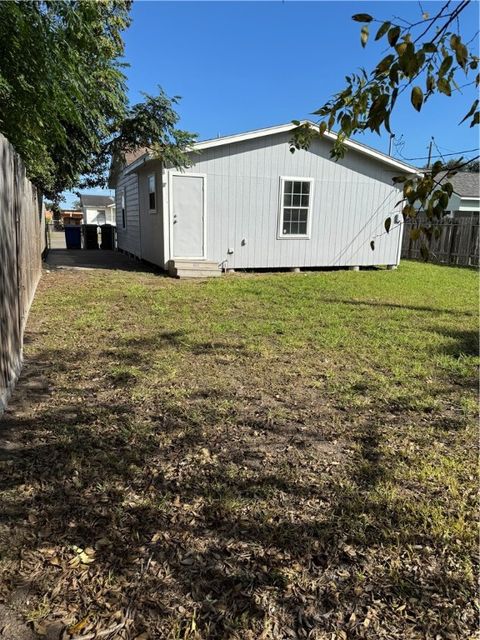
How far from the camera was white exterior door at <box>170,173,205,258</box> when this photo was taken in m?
10.4

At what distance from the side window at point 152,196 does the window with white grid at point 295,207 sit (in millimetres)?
3225

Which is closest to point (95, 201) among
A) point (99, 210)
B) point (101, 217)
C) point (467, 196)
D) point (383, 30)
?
point (99, 210)

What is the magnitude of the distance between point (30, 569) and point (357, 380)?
9.57 ft

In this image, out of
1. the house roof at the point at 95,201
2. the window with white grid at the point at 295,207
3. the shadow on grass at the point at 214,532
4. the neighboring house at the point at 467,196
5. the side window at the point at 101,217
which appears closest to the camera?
the shadow on grass at the point at 214,532

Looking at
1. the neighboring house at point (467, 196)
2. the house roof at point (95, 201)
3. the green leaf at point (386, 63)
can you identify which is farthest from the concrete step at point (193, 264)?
the house roof at point (95, 201)

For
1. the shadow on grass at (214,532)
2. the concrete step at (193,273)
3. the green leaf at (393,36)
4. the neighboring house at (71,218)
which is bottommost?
the shadow on grass at (214,532)

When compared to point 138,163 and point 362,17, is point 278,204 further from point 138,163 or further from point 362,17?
point 362,17

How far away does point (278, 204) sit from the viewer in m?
11.3

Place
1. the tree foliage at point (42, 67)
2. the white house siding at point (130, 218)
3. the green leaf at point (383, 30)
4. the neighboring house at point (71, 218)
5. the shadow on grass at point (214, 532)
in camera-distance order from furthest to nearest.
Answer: the neighboring house at point (71, 218) → the white house siding at point (130, 218) → the tree foliage at point (42, 67) → the shadow on grass at point (214, 532) → the green leaf at point (383, 30)

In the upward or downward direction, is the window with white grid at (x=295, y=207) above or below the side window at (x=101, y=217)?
below

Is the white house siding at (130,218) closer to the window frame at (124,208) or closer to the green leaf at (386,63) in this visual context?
the window frame at (124,208)

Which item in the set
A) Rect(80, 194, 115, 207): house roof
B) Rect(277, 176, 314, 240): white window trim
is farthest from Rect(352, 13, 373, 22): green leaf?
Rect(80, 194, 115, 207): house roof

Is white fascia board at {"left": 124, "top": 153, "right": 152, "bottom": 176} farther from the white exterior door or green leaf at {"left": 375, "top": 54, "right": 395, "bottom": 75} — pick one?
green leaf at {"left": 375, "top": 54, "right": 395, "bottom": 75}

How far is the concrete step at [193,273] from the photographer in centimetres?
1005
